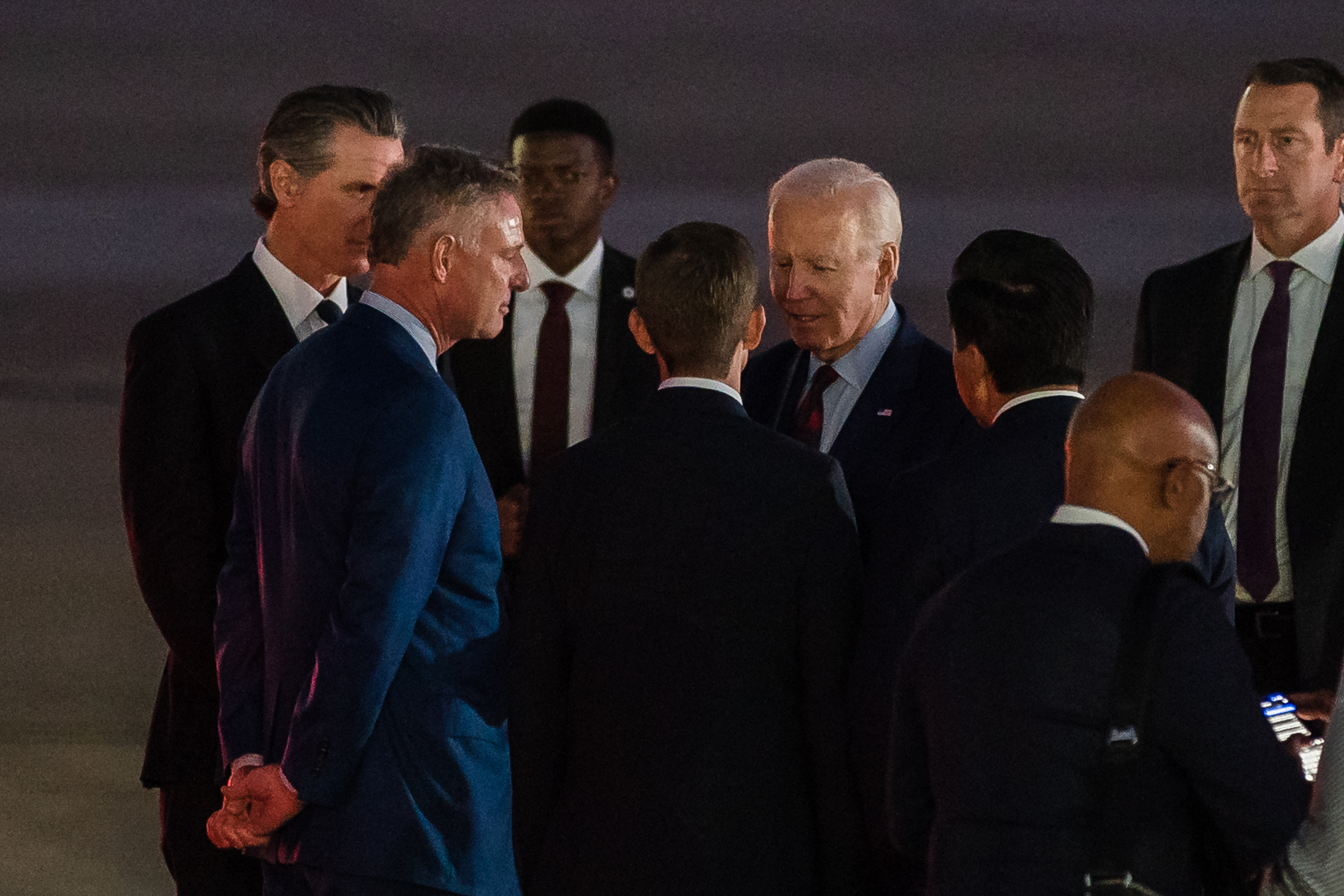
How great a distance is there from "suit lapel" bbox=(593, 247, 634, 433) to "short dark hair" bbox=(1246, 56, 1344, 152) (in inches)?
48.8

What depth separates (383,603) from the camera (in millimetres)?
2031

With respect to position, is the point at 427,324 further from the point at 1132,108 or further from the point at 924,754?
the point at 1132,108

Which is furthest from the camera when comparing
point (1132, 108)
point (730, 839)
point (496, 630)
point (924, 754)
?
point (1132, 108)

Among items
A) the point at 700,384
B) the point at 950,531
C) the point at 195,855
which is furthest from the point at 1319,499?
the point at 195,855

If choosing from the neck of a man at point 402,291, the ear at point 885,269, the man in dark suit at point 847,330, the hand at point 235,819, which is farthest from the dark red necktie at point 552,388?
the hand at point 235,819

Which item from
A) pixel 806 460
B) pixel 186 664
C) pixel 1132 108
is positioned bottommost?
pixel 186 664

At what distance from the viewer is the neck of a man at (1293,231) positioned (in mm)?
2975

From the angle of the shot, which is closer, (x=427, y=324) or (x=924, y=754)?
(x=924, y=754)

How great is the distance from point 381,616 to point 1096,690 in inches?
34.2

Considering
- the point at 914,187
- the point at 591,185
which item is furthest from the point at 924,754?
the point at 914,187

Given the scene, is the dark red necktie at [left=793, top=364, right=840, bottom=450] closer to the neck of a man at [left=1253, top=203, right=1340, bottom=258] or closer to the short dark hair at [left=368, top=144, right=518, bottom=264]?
the short dark hair at [left=368, top=144, right=518, bottom=264]

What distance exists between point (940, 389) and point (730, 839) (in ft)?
2.90

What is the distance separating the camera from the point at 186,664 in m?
2.57

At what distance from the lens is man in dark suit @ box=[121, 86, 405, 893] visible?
2.51 meters
